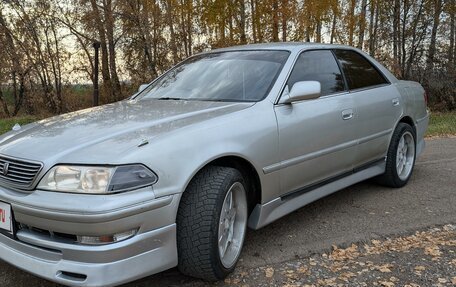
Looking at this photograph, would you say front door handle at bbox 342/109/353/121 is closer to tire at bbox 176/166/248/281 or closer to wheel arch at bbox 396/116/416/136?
wheel arch at bbox 396/116/416/136

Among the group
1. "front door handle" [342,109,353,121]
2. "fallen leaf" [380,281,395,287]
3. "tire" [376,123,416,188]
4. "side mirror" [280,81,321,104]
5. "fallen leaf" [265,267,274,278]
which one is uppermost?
"side mirror" [280,81,321,104]

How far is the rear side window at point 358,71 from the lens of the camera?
423cm

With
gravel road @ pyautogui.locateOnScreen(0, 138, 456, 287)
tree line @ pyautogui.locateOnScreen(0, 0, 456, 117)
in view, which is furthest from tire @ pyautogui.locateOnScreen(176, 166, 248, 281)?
tree line @ pyautogui.locateOnScreen(0, 0, 456, 117)

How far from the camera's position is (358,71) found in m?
4.40

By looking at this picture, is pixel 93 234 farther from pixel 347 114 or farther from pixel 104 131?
pixel 347 114

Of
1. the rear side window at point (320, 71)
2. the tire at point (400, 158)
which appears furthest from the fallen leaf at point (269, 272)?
the tire at point (400, 158)

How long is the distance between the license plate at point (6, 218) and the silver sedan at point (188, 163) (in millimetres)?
11

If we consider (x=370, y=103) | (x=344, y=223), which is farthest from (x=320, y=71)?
(x=344, y=223)

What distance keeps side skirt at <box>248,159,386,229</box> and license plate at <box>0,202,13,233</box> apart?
1529 millimetres

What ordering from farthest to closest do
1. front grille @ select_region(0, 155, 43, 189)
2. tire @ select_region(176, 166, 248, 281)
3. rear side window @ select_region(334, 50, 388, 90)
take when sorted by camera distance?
rear side window @ select_region(334, 50, 388, 90), tire @ select_region(176, 166, 248, 281), front grille @ select_region(0, 155, 43, 189)

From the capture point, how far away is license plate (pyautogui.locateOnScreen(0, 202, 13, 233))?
2467 millimetres

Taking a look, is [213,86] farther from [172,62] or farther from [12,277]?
[172,62]

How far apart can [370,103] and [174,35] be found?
12.5 m

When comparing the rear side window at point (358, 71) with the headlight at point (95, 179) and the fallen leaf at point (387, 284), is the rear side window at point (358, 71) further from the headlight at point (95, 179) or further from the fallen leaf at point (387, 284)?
the headlight at point (95, 179)
